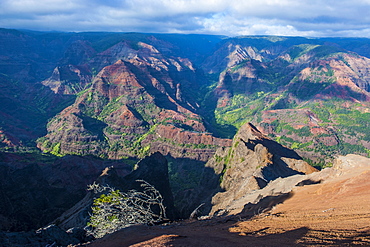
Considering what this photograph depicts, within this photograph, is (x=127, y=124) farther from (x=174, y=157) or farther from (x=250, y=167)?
(x=250, y=167)

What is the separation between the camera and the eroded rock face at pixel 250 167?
5770 centimetres

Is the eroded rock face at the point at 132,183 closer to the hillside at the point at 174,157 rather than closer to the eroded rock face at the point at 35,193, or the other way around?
the hillside at the point at 174,157

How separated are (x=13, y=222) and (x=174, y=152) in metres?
85.0

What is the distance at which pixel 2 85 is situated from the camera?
188m

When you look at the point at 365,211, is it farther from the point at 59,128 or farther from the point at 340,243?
the point at 59,128

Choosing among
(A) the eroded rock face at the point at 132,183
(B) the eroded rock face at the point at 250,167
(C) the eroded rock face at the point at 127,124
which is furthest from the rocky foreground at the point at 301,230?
(C) the eroded rock face at the point at 127,124

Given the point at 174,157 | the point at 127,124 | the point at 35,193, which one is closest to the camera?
the point at 35,193

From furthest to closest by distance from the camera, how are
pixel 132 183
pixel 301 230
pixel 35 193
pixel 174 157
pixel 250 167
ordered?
pixel 174 157 < pixel 250 167 < pixel 132 183 < pixel 35 193 < pixel 301 230

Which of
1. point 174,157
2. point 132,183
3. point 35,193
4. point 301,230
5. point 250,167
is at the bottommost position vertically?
point 174,157

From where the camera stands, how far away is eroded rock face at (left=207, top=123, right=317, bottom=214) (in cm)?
5770

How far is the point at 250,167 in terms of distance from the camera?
7050 centimetres

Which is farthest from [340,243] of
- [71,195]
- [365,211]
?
[71,195]

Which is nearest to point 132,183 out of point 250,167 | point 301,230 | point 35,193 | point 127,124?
point 35,193

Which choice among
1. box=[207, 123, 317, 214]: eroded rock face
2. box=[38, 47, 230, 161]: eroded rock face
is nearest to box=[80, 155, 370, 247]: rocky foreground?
box=[207, 123, 317, 214]: eroded rock face
